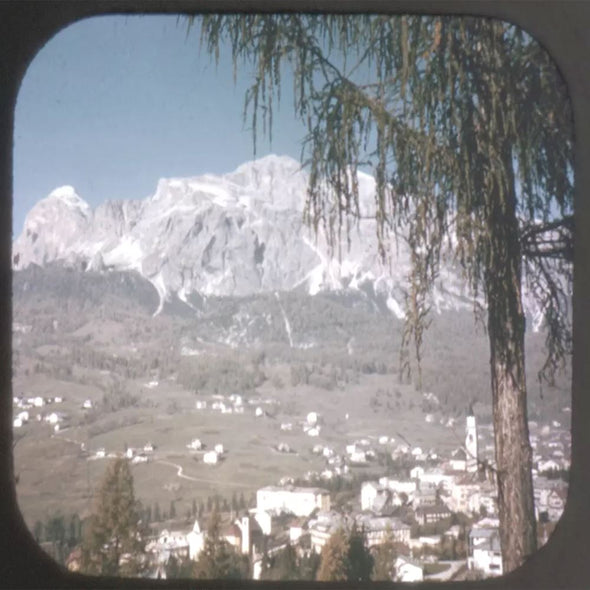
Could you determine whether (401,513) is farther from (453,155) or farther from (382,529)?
(453,155)

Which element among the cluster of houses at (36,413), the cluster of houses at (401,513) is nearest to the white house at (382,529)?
the cluster of houses at (401,513)

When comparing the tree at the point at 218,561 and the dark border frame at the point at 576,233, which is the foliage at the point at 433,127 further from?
the tree at the point at 218,561

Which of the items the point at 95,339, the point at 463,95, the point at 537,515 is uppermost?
the point at 463,95

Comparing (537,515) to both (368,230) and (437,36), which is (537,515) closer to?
(368,230)

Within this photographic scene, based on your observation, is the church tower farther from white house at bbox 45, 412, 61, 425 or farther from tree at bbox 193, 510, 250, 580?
white house at bbox 45, 412, 61, 425

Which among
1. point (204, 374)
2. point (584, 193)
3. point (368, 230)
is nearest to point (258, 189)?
point (368, 230)

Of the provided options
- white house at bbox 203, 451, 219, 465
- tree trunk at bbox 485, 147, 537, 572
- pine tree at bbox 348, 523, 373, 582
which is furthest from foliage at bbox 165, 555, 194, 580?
tree trunk at bbox 485, 147, 537, 572
